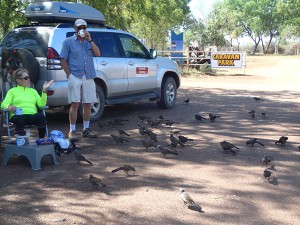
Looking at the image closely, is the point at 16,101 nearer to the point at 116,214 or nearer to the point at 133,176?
the point at 133,176

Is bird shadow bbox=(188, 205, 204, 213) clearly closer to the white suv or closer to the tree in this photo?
the white suv

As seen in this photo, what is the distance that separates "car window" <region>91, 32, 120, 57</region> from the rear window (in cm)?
122

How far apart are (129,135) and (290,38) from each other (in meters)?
79.8

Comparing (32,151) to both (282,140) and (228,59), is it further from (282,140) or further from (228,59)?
(228,59)

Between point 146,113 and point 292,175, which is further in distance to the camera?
point 146,113

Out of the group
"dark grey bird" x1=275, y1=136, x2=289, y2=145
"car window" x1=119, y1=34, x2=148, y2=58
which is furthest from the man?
"dark grey bird" x1=275, y1=136, x2=289, y2=145

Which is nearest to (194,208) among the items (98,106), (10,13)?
(98,106)

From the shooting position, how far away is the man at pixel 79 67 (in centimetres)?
756

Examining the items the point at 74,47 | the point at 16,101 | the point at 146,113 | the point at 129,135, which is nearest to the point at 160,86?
the point at 146,113

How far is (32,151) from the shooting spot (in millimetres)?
5879

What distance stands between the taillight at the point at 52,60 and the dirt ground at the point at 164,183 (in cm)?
131

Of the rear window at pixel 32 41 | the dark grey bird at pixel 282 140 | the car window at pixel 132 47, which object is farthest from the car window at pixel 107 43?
the dark grey bird at pixel 282 140

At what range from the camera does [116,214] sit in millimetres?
4406

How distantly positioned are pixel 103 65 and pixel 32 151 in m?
3.70
